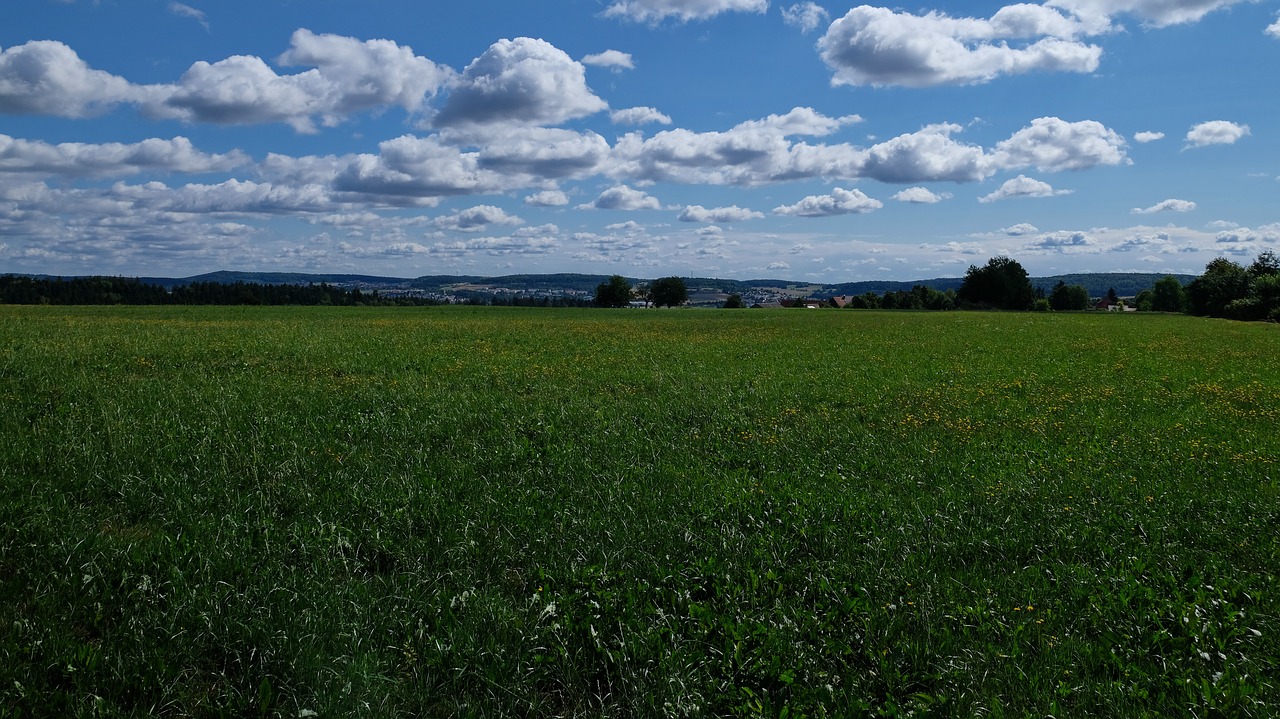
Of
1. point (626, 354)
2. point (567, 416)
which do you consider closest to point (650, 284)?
point (626, 354)

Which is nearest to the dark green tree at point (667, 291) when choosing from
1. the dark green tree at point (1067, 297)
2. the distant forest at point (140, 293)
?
the distant forest at point (140, 293)

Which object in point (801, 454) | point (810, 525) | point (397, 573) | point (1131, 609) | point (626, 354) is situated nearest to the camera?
point (1131, 609)

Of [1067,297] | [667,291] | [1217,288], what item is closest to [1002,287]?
[1217,288]

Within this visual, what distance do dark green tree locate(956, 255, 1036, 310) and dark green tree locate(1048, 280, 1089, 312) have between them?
2746 cm

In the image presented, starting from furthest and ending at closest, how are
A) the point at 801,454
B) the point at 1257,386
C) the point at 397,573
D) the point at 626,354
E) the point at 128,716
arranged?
the point at 626,354, the point at 1257,386, the point at 801,454, the point at 397,573, the point at 128,716

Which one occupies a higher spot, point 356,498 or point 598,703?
point 356,498

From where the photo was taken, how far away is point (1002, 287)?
126 m

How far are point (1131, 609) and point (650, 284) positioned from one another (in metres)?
152

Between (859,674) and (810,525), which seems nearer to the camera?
(859,674)

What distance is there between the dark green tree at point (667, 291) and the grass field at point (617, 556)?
13963 cm

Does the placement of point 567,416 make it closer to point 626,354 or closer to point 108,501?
point 108,501

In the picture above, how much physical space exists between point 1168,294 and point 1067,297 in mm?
19064

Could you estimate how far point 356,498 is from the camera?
28.1 feet

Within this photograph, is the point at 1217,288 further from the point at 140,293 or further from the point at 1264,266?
the point at 140,293
